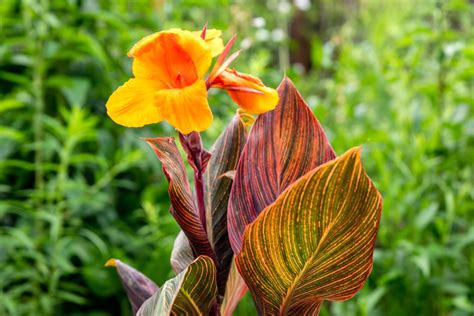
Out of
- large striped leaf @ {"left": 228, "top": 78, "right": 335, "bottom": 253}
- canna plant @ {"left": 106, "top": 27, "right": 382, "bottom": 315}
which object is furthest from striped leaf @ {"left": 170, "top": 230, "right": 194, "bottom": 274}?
large striped leaf @ {"left": 228, "top": 78, "right": 335, "bottom": 253}

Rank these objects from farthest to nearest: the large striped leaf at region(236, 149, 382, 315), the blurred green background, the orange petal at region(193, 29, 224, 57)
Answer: the blurred green background
the orange petal at region(193, 29, 224, 57)
the large striped leaf at region(236, 149, 382, 315)

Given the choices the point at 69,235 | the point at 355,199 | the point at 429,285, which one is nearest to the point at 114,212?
the point at 69,235

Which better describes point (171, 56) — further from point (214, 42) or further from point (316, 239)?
point (316, 239)

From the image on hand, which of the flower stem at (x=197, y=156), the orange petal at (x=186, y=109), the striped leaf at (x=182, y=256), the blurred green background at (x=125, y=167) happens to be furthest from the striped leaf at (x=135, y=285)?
the blurred green background at (x=125, y=167)

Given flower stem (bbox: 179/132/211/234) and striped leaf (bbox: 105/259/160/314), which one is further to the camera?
striped leaf (bbox: 105/259/160/314)

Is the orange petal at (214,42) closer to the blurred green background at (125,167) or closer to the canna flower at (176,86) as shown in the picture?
the canna flower at (176,86)

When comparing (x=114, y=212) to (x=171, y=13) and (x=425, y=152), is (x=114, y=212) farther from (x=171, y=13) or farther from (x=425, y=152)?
(x=425, y=152)

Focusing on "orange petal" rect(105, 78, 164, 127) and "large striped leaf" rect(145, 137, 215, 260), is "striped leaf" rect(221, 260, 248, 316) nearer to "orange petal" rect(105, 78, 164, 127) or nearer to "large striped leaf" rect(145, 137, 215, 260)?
"large striped leaf" rect(145, 137, 215, 260)
